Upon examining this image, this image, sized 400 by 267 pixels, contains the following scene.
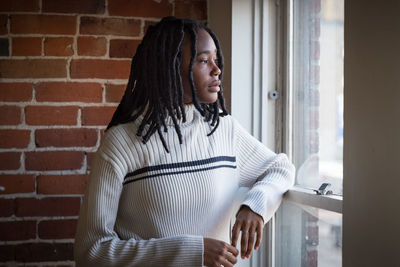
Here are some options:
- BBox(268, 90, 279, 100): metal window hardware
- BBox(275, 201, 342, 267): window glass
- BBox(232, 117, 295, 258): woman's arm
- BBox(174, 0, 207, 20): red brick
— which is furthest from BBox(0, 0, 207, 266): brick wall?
BBox(275, 201, 342, 267): window glass

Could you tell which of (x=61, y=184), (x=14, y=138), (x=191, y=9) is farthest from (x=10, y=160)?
(x=191, y=9)

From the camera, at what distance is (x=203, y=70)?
1398mm

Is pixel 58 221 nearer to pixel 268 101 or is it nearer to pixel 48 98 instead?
pixel 48 98

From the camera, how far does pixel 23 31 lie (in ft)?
6.47

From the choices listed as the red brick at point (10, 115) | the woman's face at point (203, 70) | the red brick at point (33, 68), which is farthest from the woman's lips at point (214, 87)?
the red brick at point (10, 115)

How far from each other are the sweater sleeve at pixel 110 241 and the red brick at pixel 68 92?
0.67 meters

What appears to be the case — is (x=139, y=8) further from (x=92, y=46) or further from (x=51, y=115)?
(x=51, y=115)

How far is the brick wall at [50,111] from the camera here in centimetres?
196

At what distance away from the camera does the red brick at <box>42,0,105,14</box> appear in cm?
200

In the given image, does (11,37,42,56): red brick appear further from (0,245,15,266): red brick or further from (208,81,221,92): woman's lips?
(208,81,221,92): woman's lips

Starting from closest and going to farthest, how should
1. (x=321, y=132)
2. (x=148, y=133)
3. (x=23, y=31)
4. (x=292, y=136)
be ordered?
1. (x=148, y=133)
2. (x=321, y=132)
3. (x=292, y=136)
4. (x=23, y=31)

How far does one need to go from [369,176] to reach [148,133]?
609 mm

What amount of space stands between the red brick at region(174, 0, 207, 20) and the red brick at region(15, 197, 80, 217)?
89 centimetres

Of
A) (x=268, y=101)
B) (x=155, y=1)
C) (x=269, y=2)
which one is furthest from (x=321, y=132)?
(x=155, y=1)
